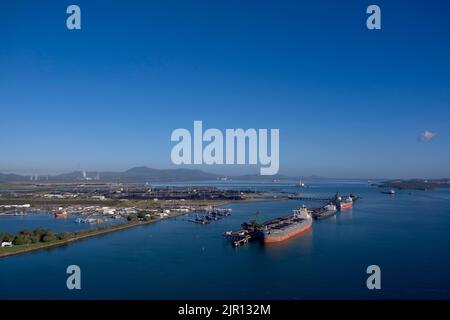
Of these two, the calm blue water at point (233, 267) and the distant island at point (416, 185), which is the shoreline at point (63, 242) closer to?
the calm blue water at point (233, 267)

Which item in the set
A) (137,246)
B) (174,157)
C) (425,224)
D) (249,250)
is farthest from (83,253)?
(425,224)

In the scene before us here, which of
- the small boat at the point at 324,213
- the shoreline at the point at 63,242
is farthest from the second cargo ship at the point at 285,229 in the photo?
the shoreline at the point at 63,242

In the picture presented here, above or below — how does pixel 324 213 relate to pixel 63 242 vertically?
below

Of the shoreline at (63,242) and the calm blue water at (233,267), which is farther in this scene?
the shoreline at (63,242)

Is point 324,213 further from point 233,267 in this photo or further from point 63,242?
point 63,242

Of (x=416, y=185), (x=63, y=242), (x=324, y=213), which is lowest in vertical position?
(x=416, y=185)

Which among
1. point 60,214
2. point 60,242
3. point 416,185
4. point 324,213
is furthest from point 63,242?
point 416,185

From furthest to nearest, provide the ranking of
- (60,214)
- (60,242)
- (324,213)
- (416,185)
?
(416,185) < (324,213) < (60,214) < (60,242)
